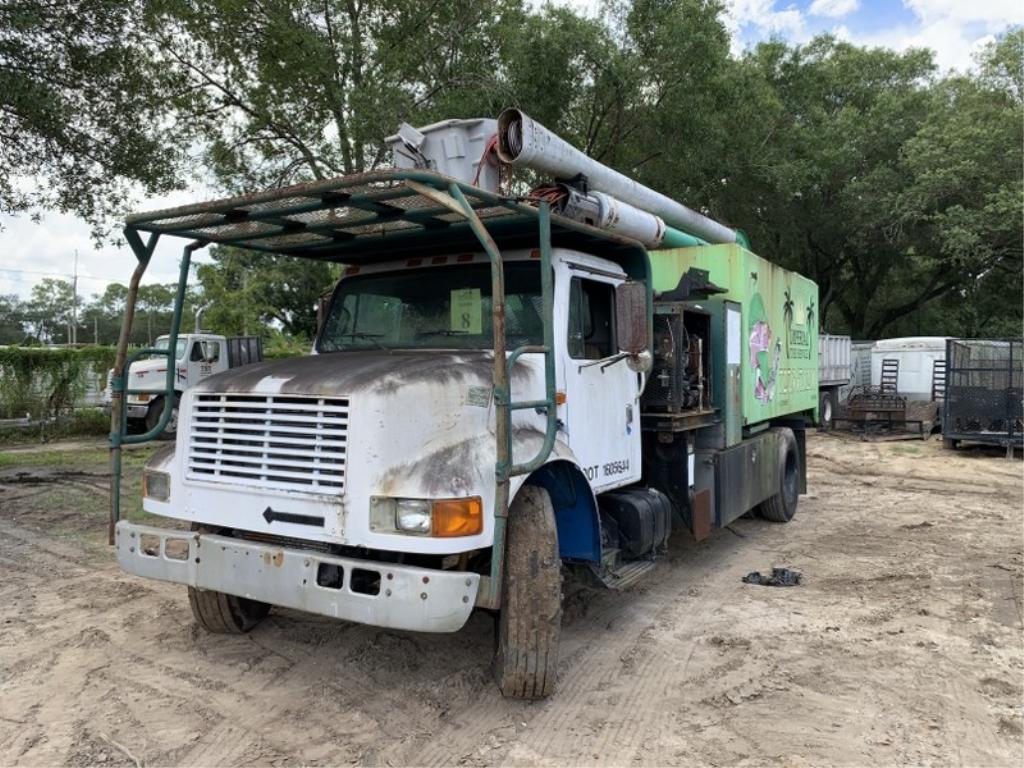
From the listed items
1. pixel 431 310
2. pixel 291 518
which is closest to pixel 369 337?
pixel 431 310

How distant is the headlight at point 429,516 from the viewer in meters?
3.38

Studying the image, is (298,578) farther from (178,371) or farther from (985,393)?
Result: (985,393)

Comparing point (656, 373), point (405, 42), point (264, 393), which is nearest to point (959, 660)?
point (656, 373)

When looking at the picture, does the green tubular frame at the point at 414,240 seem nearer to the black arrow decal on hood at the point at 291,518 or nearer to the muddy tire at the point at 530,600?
the muddy tire at the point at 530,600

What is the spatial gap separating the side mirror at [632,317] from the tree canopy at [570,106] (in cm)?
755

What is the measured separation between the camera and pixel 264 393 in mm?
3824

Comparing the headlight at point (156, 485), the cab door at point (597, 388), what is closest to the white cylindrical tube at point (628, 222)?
the cab door at point (597, 388)

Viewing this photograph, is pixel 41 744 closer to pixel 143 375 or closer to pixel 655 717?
pixel 655 717

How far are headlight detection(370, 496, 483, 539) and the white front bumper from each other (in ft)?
0.55

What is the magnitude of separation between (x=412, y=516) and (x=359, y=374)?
31.0 inches

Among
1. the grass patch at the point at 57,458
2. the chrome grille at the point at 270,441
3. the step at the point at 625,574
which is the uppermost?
the chrome grille at the point at 270,441

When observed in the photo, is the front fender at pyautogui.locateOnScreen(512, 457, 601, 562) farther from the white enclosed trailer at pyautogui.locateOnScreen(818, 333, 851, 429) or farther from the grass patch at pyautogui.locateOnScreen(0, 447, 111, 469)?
the white enclosed trailer at pyautogui.locateOnScreen(818, 333, 851, 429)

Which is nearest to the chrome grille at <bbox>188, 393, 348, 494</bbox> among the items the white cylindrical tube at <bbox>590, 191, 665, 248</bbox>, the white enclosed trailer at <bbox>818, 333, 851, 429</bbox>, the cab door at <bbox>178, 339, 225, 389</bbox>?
the white cylindrical tube at <bbox>590, 191, 665, 248</bbox>

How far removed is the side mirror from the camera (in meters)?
4.10
